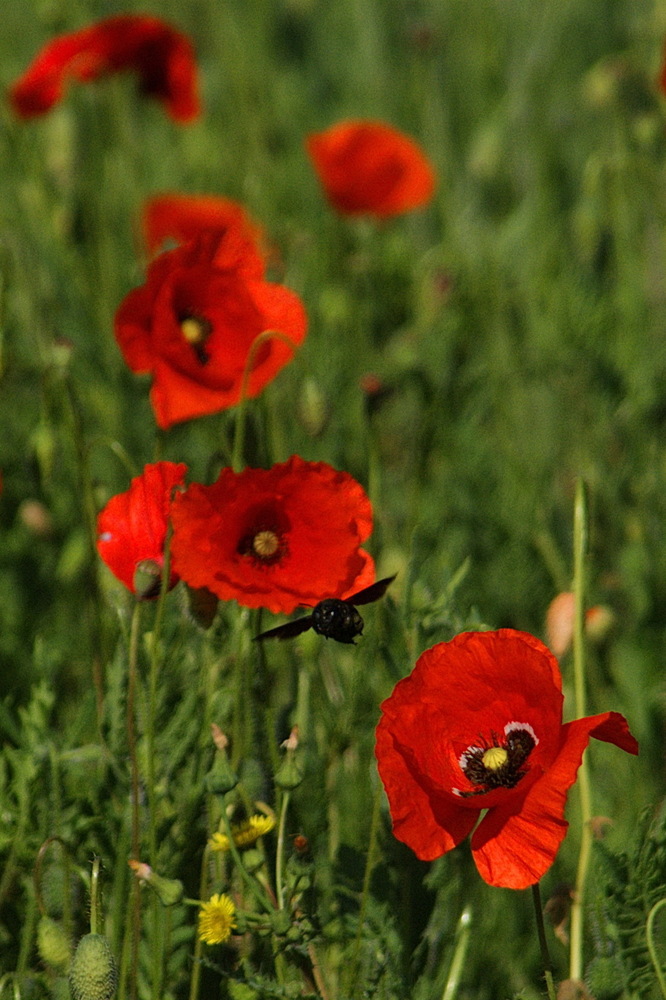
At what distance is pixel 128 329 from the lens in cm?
117

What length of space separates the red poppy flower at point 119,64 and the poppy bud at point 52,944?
1.21m

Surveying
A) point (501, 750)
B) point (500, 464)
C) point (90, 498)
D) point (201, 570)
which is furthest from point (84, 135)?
point (501, 750)

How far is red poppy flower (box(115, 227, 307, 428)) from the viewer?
45.9 inches

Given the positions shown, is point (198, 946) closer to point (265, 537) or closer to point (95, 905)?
point (95, 905)

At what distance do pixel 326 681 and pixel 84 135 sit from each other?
1341mm

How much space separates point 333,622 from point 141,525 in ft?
0.75

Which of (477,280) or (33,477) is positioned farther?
(477,280)

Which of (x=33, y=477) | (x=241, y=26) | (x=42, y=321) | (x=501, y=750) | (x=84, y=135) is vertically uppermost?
(x=241, y=26)

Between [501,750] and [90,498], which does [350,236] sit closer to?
[90,498]

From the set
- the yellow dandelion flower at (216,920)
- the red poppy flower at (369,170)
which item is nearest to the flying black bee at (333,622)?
the yellow dandelion flower at (216,920)

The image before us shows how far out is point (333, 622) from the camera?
0.91 meters

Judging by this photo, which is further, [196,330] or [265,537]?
[196,330]

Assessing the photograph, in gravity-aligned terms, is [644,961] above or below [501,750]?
below

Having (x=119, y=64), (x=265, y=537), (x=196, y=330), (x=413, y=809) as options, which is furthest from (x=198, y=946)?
(x=119, y=64)
